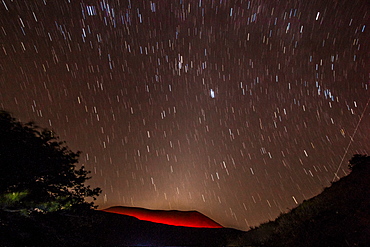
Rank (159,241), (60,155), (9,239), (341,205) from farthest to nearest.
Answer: (159,241)
(60,155)
(341,205)
(9,239)

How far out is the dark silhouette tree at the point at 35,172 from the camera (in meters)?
7.36

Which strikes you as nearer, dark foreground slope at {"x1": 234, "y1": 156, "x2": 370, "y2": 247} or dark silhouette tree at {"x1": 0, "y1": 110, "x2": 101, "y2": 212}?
dark foreground slope at {"x1": 234, "y1": 156, "x2": 370, "y2": 247}

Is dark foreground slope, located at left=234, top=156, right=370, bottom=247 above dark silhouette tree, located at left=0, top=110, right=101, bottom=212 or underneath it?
underneath

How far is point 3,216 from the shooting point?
6738mm

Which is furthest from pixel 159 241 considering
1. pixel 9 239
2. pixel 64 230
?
pixel 9 239

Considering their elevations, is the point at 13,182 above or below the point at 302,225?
above

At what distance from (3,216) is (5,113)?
3.77 meters

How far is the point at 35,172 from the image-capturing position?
845 centimetres

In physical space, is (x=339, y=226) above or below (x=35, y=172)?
below

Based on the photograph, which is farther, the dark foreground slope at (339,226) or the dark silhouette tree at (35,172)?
the dark silhouette tree at (35,172)

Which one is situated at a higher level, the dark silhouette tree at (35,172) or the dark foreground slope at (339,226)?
the dark silhouette tree at (35,172)

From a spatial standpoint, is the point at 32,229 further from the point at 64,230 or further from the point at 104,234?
the point at 104,234

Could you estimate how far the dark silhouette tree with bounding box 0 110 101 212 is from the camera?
7356 mm

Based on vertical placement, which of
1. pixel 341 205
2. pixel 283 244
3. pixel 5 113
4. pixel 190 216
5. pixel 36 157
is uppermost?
pixel 190 216
